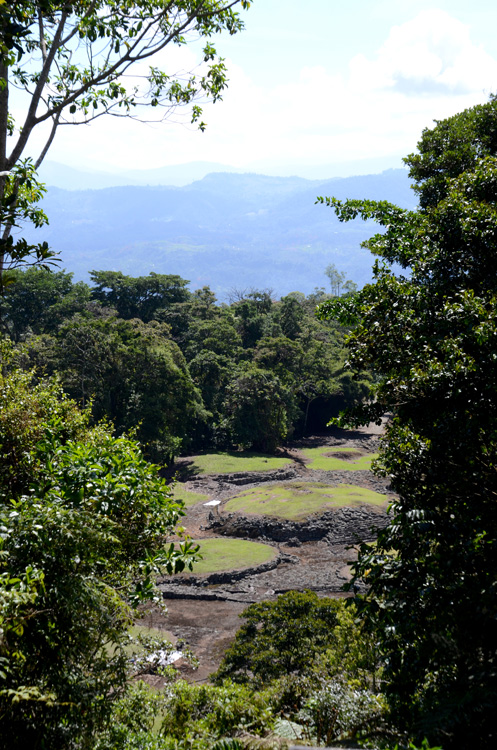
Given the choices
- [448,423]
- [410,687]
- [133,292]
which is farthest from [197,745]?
[133,292]

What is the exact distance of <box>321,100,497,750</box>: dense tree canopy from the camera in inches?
165

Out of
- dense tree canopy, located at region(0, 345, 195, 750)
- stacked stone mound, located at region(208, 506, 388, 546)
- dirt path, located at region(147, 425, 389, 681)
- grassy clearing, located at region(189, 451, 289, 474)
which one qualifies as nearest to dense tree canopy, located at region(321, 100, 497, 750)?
dense tree canopy, located at region(0, 345, 195, 750)

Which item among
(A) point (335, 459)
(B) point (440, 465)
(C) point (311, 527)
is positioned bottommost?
(A) point (335, 459)

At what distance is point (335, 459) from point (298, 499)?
14517 millimetres

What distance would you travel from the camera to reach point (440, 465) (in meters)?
5.93

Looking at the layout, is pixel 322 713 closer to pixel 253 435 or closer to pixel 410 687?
pixel 410 687

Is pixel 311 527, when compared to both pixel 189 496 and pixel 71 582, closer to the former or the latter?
pixel 189 496

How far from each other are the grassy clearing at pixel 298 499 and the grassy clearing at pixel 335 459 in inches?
314

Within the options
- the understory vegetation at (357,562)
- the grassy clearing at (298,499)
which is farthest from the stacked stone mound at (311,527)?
the understory vegetation at (357,562)

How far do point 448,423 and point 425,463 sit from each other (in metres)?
0.88

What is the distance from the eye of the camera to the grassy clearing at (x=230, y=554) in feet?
76.4

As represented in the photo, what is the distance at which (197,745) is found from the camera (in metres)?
6.02

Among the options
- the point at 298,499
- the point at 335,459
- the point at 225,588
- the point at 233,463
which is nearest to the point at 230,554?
the point at 225,588

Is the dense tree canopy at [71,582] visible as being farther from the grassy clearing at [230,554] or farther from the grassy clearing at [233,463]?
the grassy clearing at [233,463]
